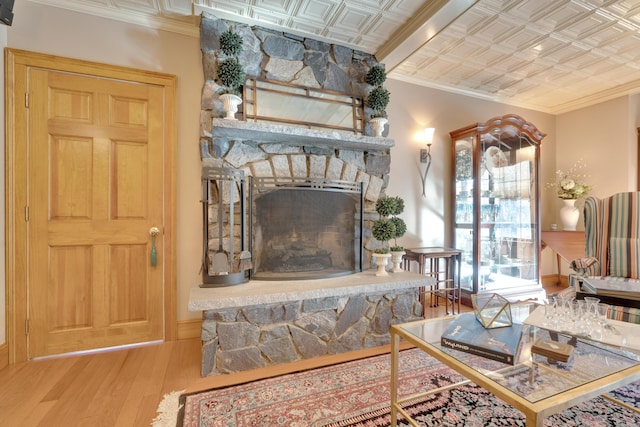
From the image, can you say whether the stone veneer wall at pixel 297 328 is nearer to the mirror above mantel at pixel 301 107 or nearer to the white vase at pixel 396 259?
the white vase at pixel 396 259

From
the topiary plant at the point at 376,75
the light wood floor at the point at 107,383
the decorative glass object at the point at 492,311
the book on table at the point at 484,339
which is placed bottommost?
the light wood floor at the point at 107,383

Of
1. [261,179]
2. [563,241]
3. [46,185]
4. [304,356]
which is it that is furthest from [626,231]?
[46,185]

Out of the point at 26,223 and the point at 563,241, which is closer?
the point at 26,223

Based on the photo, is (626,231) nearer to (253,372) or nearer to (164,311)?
(253,372)

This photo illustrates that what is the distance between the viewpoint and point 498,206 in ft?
10.6

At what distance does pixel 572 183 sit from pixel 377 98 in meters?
2.89

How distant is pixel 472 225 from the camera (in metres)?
3.09

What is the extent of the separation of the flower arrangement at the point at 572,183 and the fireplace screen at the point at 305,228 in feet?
9.80

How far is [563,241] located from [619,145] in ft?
4.53

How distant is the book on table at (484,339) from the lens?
3.37 feet

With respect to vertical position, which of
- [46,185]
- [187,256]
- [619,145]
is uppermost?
[619,145]

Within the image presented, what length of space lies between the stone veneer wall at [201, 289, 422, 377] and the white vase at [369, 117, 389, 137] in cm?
143

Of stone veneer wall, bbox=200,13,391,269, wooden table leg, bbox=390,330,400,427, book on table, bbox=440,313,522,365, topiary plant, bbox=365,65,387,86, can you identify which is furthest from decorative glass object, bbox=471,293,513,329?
topiary plant, bbox=365,65,387,86

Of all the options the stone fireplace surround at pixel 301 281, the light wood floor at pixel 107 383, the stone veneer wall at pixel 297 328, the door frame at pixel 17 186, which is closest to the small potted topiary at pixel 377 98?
the stone fireplace surround at pixel 301 281
